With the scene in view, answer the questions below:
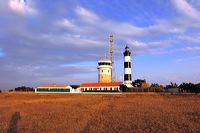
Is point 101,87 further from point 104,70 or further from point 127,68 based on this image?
point 104,70

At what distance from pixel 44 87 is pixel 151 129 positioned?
5935 cm

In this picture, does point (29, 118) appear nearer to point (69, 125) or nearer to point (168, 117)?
point (69, 125)

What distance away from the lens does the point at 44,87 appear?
78.4 m

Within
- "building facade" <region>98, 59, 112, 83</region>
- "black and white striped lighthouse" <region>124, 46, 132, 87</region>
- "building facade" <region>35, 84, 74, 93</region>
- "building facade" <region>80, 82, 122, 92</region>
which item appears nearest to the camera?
"building facade" <region>80, 82, 122, 92</region>

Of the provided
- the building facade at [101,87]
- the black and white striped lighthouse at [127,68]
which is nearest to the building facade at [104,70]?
the building facade at [101,87]

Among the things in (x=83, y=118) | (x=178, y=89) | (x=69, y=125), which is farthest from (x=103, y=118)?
(x=178, y=89)

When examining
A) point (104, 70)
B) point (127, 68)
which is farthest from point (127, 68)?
point (104, 70)

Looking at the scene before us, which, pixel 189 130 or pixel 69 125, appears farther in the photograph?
pixel 69 125

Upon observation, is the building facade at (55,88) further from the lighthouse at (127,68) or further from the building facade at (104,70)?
the lighthouse at (127,68)

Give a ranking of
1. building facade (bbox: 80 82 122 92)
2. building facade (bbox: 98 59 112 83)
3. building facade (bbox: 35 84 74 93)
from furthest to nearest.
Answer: building facade (bbox: 98 59 112 83) < building facade (bbox: 35 84 74 93) < building facade (bbox: 80 82 122 92)

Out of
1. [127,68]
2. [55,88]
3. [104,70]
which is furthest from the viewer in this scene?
[104,70]

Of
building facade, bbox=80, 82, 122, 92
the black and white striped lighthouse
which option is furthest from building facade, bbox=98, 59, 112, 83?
the black and white striped lighthouse

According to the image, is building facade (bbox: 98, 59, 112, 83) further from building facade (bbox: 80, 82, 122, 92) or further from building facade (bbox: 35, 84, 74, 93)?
building facade (bbox: 35, 84, 74, 93)

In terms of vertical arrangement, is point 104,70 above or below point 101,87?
above
